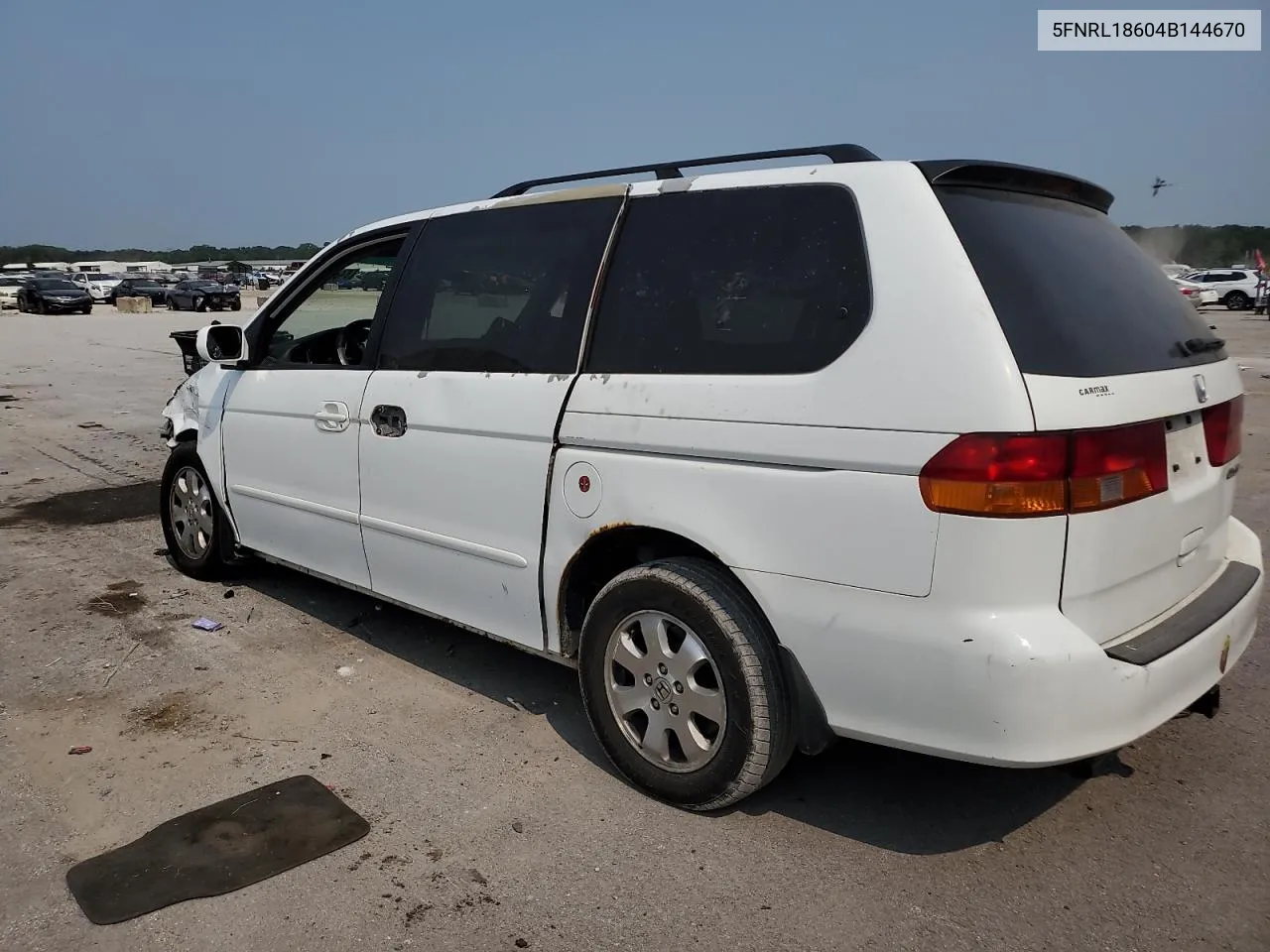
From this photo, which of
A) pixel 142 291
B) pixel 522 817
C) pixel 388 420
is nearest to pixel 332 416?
pixel 388 420

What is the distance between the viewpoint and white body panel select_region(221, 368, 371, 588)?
159 inches

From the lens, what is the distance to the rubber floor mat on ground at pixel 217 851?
263cm

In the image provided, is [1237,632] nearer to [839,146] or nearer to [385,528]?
[839,146]

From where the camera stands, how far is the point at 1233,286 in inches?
1441

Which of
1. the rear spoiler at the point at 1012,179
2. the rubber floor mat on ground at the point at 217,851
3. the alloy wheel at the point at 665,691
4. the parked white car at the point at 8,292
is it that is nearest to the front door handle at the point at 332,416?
the rubber floor mat on ground at the point at 217,851

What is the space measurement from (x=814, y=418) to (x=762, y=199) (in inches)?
30.2

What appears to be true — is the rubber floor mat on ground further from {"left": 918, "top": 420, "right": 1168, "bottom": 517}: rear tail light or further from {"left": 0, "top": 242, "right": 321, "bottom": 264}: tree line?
{"left": 0, "top": 242, "right": 321, "bottom": 264}: tree line

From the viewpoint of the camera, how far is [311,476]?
4223 mm

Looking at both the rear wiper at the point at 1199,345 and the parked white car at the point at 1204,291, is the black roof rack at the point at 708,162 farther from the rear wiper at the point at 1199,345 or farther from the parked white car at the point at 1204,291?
the parked white car at the point at 1204,291

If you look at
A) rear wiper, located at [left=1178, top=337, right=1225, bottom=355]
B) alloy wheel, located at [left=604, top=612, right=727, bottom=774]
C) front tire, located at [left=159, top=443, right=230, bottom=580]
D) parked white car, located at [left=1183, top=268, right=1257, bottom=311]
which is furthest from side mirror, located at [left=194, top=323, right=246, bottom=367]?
parked white car, located at [left=1183, top=268, right=1257, bottom=311]

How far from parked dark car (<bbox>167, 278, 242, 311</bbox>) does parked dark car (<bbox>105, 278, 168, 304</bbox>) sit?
6.59 ft

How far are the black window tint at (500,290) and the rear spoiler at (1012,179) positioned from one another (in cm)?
112

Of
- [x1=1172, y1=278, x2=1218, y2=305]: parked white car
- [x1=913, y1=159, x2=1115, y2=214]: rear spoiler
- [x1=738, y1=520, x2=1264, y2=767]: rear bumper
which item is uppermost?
[x1=1172, y1=278, x2=1218, y2=305]: parked white car

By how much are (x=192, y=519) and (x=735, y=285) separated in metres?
3.69
